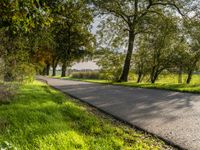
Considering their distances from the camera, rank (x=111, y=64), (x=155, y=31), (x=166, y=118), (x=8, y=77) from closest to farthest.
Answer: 1. (x=166, y=118)
2. (x=8, y=77)
3. (x=155, y=31)
4. (x=111, y=64)

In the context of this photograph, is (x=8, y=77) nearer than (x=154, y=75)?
Yes

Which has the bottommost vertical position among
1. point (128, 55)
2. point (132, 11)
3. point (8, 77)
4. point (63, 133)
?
point (63, 133)

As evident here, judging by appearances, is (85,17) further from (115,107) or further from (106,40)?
(106,40)

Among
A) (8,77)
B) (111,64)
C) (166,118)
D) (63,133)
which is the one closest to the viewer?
(63,133)

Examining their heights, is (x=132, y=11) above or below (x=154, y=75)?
above

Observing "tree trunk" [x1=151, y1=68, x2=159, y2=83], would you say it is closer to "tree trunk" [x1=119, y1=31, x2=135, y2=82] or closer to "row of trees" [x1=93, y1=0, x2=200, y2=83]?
"row of trees" [x1=93, y1=0, x2=200, y2=83]

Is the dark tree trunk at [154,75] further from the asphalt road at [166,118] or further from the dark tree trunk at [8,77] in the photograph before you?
the dark tree trunk at [8,77]

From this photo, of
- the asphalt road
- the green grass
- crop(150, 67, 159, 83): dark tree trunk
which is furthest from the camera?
crop(150, 67, 159, 83): dark tree trunk

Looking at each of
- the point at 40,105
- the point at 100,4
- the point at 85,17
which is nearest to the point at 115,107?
the point at 40,105

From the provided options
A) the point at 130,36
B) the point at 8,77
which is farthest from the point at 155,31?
the point at 8,77

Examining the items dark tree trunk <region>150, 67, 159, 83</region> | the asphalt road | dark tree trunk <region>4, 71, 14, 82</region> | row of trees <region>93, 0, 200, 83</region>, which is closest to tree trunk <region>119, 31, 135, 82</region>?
row of trees <region>93, 0, 200, 83</region>

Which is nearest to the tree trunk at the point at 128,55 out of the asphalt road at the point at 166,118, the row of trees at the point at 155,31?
the row of trees at the point at 155,31

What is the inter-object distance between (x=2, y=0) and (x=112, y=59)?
3086cm

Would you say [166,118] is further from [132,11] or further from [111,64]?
[111,64]
